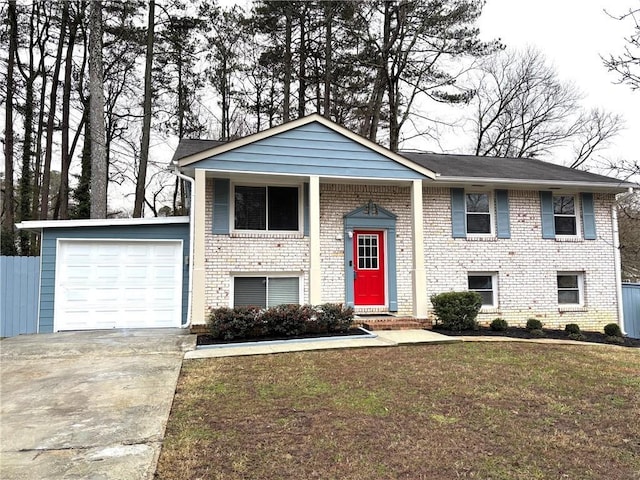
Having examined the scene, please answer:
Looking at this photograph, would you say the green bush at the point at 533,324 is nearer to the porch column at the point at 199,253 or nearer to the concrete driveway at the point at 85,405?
the porch column at the point at 199,253

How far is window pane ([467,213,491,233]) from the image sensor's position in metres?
10.7

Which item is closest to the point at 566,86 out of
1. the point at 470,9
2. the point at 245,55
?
the point at 470,9

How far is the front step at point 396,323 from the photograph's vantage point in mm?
8938

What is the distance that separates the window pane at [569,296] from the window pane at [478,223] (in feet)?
8.68

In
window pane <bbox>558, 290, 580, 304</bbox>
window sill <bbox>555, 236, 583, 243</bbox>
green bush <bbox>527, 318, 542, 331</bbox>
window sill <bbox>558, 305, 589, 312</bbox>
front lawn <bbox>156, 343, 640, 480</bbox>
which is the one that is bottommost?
front lawn <bbox>156, 343, 640, 480</bbox>

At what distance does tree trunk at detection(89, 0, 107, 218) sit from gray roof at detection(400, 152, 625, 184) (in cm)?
956

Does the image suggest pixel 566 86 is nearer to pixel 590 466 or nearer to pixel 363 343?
pixel 363 343

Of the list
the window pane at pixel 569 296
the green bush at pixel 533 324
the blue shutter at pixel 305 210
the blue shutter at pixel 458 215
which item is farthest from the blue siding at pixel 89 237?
the window pane at pixel 569 296

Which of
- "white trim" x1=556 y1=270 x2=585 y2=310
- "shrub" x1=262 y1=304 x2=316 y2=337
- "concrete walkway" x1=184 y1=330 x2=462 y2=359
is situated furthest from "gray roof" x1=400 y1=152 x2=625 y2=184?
"shrub" x1=262 y1=304 x2=316 y2=337

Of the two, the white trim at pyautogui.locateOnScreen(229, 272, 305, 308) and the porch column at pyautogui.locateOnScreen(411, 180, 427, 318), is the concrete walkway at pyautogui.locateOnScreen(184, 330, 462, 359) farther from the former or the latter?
the white trim at pyautogui.locateOnScreen(229, 272, 305, 308)

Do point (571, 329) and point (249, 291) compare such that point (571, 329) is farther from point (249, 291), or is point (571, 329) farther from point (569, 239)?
point (249, 291)

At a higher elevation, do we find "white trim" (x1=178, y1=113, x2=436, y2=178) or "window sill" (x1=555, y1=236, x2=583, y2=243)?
"white trim" (x1=178, y1=113, x2=436, y2=178)

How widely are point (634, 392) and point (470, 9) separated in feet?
48.4

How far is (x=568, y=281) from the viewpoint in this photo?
36.2 feet
